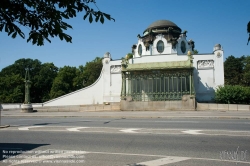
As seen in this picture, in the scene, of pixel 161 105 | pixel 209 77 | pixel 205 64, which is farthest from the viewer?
pixel 205 64

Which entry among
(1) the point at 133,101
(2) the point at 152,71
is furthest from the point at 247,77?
(1) the point at 133,101

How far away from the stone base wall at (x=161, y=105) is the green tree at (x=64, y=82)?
34585 millimetres

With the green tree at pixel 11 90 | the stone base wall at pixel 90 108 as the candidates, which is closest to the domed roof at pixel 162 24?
the stone base wall at pixel 90 108

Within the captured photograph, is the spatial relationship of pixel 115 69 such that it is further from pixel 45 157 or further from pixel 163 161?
pixel 163 161

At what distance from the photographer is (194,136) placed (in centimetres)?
948

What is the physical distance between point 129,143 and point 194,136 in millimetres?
3069

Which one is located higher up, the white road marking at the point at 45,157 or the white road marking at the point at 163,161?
the white road marking at the point at 163,161

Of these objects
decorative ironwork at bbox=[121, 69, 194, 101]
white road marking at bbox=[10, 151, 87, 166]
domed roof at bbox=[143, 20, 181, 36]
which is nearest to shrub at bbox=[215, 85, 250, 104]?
decorative ironwork at bbox=[121, 69, 194, 101]

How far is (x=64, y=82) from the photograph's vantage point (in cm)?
5922

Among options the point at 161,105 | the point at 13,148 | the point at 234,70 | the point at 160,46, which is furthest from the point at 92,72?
the point at 13,148

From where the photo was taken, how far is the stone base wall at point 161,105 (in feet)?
83.3

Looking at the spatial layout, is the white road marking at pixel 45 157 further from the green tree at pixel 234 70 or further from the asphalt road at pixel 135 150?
the green tree at pixel 234 70

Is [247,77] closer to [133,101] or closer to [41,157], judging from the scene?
[133,101]

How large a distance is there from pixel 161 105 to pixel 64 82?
129 feet
